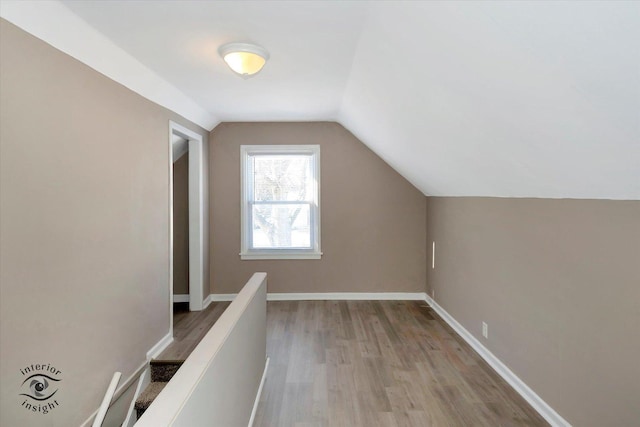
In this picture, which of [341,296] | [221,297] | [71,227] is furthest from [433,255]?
[71,227]

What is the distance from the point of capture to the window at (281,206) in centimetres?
527

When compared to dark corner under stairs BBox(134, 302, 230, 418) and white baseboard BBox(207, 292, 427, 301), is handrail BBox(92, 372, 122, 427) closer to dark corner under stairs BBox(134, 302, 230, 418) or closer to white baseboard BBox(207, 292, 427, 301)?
dark corner under stairs BBox(134, 302, 230, 418)

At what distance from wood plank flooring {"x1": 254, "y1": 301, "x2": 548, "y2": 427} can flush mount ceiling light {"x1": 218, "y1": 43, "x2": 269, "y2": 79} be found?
2324 mm

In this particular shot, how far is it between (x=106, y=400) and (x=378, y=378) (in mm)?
1920

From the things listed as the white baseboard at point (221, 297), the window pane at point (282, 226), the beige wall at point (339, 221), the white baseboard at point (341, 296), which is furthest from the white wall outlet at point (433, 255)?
the white baseboard at point (221, 297)

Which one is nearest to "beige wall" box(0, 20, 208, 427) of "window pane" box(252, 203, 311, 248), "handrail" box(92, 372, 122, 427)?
"handrail" box(92, 372, 122, 427)

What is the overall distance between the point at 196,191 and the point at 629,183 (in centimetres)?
417

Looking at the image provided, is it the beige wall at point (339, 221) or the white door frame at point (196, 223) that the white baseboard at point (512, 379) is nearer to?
the beige wall at point (339, 221)

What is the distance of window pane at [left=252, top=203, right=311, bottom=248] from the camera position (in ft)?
17.4

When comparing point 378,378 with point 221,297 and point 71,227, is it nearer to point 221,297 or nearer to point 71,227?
point 71,227

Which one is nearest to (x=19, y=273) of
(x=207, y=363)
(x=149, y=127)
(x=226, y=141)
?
(x=207, y=363)

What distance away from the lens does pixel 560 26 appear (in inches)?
48.9

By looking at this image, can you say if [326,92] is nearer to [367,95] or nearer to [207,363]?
[367,95]

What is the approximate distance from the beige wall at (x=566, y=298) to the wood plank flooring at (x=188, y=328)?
2.69 meters
